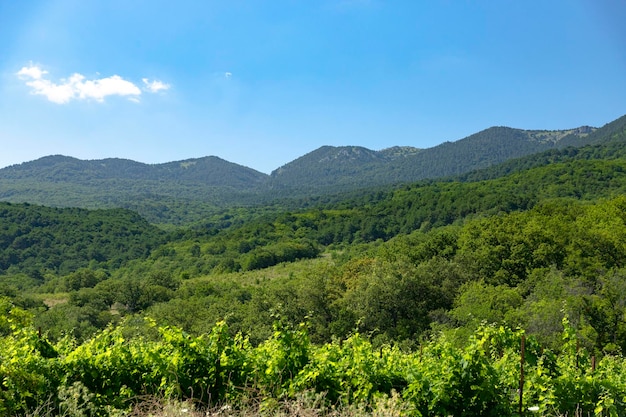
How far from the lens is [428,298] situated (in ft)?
103

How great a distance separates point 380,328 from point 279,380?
23.2m

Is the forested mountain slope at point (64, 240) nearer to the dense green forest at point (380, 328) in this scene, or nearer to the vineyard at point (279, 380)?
the dense green forest at point (380, 328)

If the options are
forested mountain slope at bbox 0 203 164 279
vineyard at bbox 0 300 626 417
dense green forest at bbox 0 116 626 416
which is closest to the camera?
vineyard at bbox 0 300 626 417

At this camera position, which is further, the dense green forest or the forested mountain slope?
the forested mountain slope

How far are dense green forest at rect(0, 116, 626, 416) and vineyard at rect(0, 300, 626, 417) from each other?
30 millimetres

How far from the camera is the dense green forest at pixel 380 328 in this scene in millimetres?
6664

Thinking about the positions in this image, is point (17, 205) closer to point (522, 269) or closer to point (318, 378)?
point (522, 269)

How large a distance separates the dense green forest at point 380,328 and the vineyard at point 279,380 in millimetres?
30

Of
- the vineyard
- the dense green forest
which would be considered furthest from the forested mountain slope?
the vineyard

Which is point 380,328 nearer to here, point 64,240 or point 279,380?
point 279,380

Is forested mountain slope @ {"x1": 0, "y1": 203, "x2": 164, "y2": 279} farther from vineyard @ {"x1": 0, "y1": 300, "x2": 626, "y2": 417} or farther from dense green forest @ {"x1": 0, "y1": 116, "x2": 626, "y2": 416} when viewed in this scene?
vineyard @ {"x1": 0, "y1": 300, "x2": 626, "y2": 417}

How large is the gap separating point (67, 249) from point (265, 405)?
14314 centimetres

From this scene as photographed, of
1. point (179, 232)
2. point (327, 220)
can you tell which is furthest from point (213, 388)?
point (179, 232)

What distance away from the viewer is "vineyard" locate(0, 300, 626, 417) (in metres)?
6.45
